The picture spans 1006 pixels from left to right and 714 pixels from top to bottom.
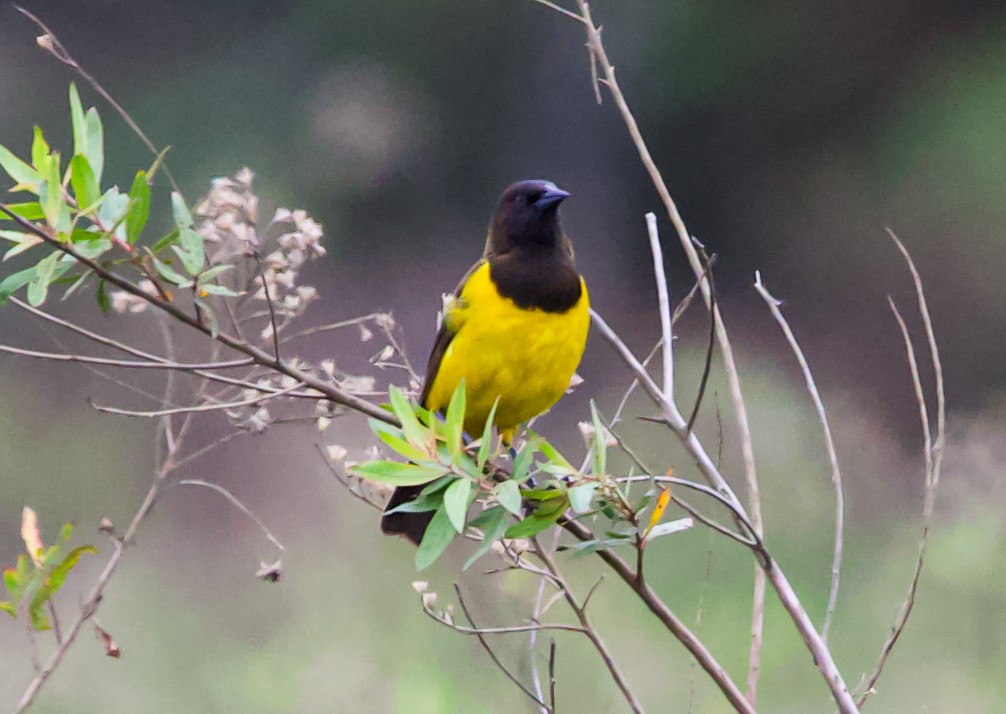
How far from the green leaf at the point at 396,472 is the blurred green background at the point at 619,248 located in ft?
3.94

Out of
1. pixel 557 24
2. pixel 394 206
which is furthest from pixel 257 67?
pixel 557 24

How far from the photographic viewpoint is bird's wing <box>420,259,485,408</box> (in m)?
1.10

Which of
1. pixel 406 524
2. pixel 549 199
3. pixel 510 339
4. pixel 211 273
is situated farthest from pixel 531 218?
pixel 211 273

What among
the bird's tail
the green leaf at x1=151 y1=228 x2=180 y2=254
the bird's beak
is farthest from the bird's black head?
the green leaf at x1=151 y1=228 x2=180 y2=254

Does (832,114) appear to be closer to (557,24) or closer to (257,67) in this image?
(557,24)

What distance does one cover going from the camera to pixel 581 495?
58 cm

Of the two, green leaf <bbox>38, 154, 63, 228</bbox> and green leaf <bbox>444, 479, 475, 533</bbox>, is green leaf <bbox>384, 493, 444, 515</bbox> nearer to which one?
green leaf <bbox>444, 479, 475, 533</bbox>

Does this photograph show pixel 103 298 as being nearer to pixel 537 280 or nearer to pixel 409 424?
pixel 409 424

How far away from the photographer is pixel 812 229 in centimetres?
229

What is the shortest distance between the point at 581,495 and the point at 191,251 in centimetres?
28

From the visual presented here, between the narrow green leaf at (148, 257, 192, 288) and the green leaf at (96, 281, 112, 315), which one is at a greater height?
the narrow green leaf at (148, 257, 192, 288)

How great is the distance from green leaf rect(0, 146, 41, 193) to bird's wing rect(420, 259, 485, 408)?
18.8 inches

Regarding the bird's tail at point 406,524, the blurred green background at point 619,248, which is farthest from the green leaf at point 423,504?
the blurred green background at point 619,248

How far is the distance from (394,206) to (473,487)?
1.73 m
